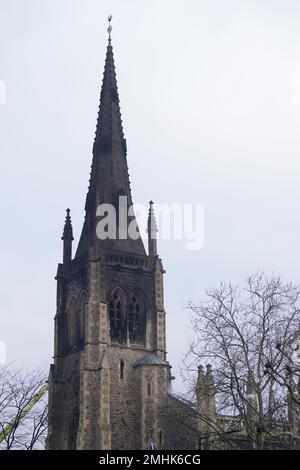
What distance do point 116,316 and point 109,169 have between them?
13326 mm

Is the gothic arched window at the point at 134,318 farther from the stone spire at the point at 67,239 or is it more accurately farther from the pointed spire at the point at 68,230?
the pointed spire at the point at 68,230

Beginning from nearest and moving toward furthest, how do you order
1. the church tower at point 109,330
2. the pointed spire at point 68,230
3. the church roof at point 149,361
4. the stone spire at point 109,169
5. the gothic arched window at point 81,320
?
the church tower at point 109,330 → the church roof at point 149,361 → the gothic arched window at point 81,320 → the stone spire at point 109,169 → the pointed spire at point 68,230

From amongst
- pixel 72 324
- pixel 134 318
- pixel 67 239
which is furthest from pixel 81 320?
pixel 67 239

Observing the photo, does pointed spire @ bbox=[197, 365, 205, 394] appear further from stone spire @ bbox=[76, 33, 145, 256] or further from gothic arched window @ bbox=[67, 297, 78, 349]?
stone spire @ bbox=[76, 33, 145, 256]

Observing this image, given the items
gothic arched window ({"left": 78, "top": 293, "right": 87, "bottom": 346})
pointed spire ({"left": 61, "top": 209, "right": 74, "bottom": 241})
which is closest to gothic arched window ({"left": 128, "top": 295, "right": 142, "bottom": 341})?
gothic arched window ({"left": 78, "top": 293, "right": 87, "bottom": 346})

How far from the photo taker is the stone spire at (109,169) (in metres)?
75.6

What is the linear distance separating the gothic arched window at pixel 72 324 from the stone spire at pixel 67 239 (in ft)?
13.8

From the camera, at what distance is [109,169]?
3061 inches

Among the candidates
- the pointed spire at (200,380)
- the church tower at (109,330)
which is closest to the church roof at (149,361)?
the church tower at (109,330)

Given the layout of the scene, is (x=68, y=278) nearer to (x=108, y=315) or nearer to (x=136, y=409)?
(x=108, y=315)

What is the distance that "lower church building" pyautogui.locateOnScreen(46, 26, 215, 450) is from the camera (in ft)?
219

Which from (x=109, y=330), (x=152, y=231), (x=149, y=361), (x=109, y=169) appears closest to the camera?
(x=149, y=361)

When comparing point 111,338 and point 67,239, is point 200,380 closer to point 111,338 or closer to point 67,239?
point 111,338
